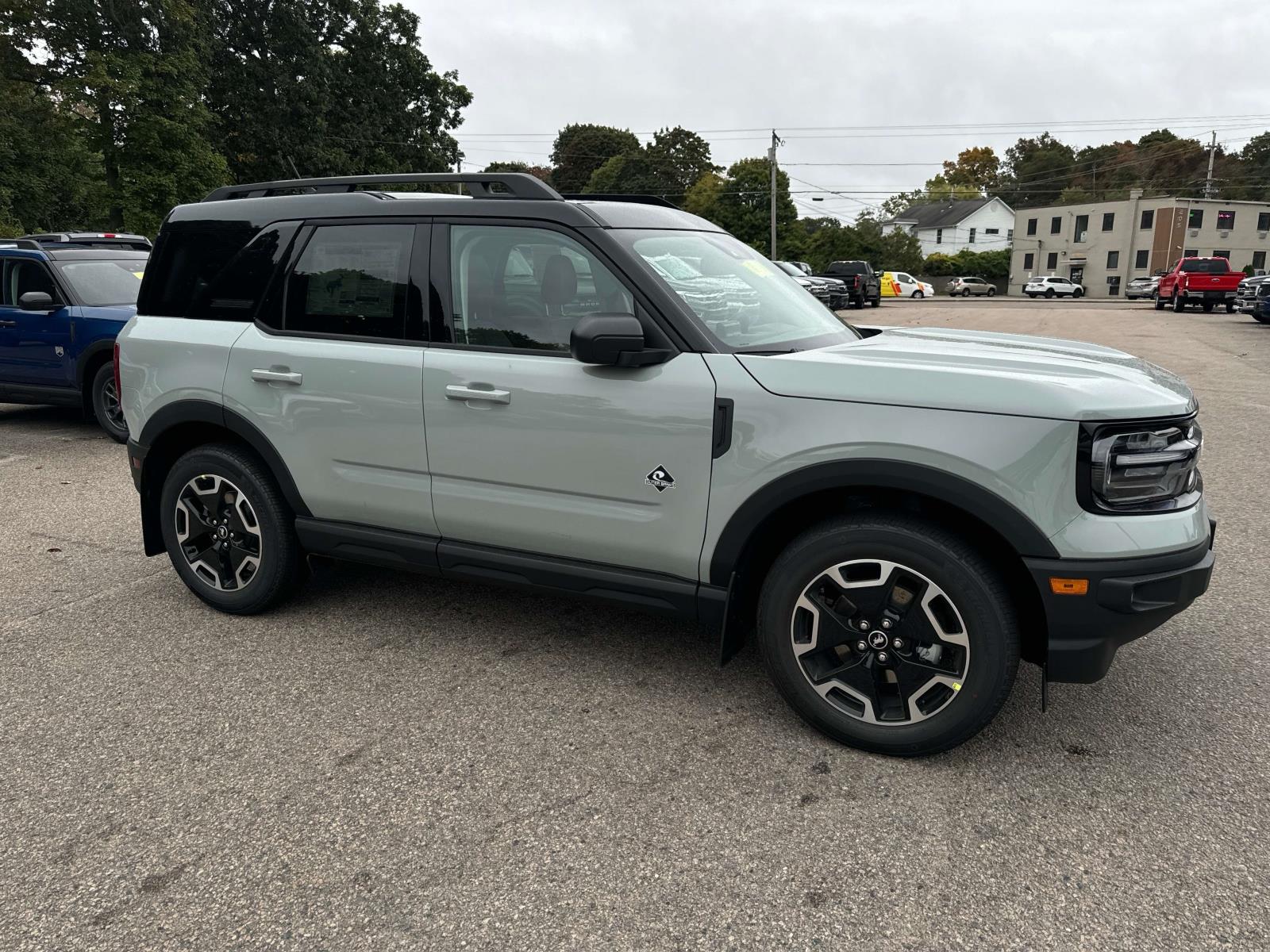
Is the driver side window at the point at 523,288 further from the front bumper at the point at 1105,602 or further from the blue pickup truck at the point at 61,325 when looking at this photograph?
the blue pickup truck at the point at 61,325

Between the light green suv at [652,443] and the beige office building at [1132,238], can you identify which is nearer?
the light green suv at [652,443]

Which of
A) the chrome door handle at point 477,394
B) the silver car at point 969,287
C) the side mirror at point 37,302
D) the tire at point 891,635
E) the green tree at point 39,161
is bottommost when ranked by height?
the silver car at point 969,287

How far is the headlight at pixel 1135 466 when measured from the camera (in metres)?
2.54

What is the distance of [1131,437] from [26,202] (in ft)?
89.3

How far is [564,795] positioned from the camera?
8.96 ft

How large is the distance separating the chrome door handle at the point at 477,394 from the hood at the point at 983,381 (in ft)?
2.91

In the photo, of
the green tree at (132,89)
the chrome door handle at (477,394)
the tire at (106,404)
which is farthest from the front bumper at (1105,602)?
the green tree at (132,89)

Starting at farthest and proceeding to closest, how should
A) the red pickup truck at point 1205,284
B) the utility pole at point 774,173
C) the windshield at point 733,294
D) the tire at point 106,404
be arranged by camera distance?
the utility pole at point 774,173 < the red pickup truck at point 1205,284 < the tire at point 106,404 < the windshield at point 733,294

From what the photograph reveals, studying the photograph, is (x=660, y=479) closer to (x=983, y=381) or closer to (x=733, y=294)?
(x=733, y=294)

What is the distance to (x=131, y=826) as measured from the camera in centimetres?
258

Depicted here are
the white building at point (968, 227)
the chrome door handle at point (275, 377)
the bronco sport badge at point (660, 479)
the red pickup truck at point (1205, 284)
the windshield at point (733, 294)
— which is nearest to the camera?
the bronco sport badge at point (660, 479)

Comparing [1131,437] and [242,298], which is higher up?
[242,298]

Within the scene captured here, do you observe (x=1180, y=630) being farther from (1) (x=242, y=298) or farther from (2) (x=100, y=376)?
(2) (x=100, y=376)

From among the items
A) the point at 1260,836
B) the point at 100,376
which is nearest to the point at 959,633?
the point at 1260,836
